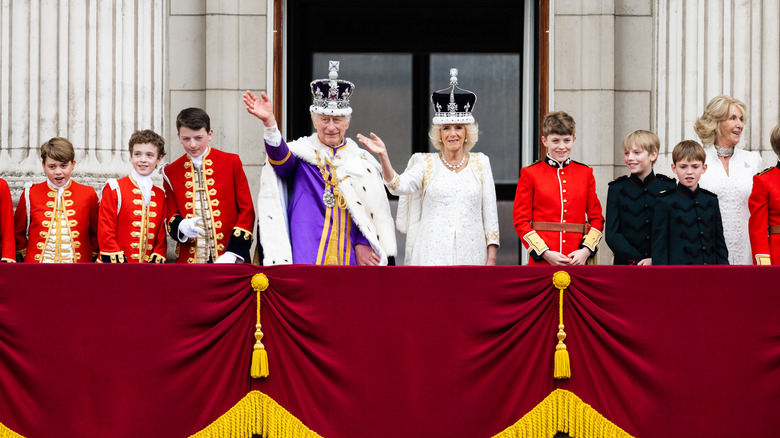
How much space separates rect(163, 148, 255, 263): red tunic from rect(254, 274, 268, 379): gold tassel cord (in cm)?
106

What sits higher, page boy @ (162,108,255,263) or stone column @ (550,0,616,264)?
stone column @ (550,0,616,264)

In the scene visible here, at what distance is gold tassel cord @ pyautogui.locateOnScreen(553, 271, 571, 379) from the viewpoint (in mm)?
5590

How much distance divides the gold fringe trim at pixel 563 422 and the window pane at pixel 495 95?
17.8ft

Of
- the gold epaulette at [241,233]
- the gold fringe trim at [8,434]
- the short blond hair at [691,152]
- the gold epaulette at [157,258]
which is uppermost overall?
the short blond hair at [691,152]

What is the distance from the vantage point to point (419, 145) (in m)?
10.9

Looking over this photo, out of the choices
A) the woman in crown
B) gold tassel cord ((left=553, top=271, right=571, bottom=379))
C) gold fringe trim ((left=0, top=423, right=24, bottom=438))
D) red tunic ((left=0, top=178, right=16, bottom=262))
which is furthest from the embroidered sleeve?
gold fringe trim ((left=0, top=423, right=24, bottom=438))

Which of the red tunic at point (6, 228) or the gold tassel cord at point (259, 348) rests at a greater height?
the red tunic at point (6, 228)

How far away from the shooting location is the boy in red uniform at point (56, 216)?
6789 millimetres

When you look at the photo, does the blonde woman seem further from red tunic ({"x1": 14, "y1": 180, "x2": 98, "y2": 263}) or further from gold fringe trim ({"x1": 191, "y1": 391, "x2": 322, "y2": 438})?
red tunic ({"x1": 14, "y1": 180, "x2": 98, "y2": 263})

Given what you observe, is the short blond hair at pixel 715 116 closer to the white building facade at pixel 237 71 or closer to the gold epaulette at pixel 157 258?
the white building facade at pixel 237 71

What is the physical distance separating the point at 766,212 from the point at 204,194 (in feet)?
11.6

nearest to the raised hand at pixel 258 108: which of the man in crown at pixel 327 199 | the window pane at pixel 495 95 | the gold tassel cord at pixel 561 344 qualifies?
the man in crown at pixel 327 199

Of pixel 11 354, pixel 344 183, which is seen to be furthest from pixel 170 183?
pixel 11 354

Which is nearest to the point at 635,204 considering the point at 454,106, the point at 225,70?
the point at 454,106
